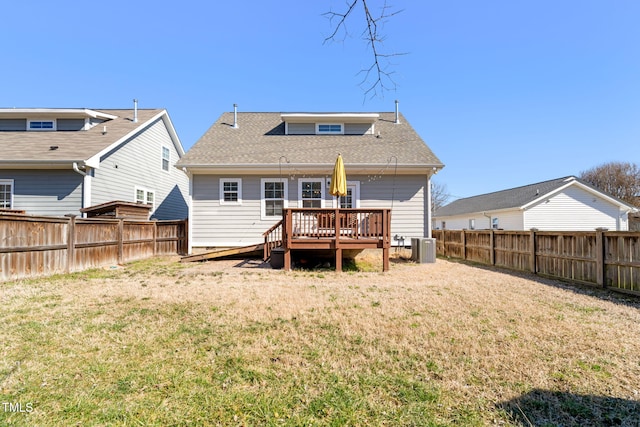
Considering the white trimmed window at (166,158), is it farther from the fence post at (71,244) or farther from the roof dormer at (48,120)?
the fence post at (71,244)

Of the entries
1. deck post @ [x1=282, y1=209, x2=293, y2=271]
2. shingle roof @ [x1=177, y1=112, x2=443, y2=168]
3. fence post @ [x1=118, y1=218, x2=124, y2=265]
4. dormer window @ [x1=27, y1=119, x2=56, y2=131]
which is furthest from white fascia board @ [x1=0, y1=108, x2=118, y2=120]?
deck post @ [x1=282, y1=209, x2=293, y2=271]

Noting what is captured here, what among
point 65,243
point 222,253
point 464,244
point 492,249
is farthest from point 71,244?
point 464,244

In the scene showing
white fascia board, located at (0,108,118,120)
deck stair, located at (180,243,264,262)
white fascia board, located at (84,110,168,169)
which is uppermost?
white fascia board, located at (0,108,118,120)

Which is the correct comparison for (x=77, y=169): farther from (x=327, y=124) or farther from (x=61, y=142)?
(x=327, y=124)

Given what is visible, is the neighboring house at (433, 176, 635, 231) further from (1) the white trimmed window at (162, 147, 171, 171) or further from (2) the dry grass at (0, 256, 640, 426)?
(1) the white trimmed window at (162, 147, 171, 171)

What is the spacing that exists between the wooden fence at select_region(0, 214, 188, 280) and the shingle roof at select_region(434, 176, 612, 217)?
70.9ft

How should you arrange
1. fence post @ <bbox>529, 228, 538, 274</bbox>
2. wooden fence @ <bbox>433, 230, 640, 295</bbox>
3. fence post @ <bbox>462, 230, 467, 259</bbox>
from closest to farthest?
1. wooden fence @ <bbox>433, 230, 640, 295</bbox>
2. fence post @ <bbox>529, 228, 538, 274</bbox>
3. fence post @ <bbox>462, 230, 467, 259</bbox>

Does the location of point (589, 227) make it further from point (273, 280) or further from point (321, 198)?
point (273, 280)

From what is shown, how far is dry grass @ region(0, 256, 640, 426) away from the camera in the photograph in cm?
212

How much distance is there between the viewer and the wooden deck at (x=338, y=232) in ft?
26.1

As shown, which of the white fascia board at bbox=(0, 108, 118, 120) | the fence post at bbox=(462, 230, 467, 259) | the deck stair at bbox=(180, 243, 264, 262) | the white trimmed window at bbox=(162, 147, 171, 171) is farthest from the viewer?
the white trimmed window at bbox=(162, 147, 171, 171)

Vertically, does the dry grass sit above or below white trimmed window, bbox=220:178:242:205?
below

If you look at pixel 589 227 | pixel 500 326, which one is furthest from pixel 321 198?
pixel 589 227

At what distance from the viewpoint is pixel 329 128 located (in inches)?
516
